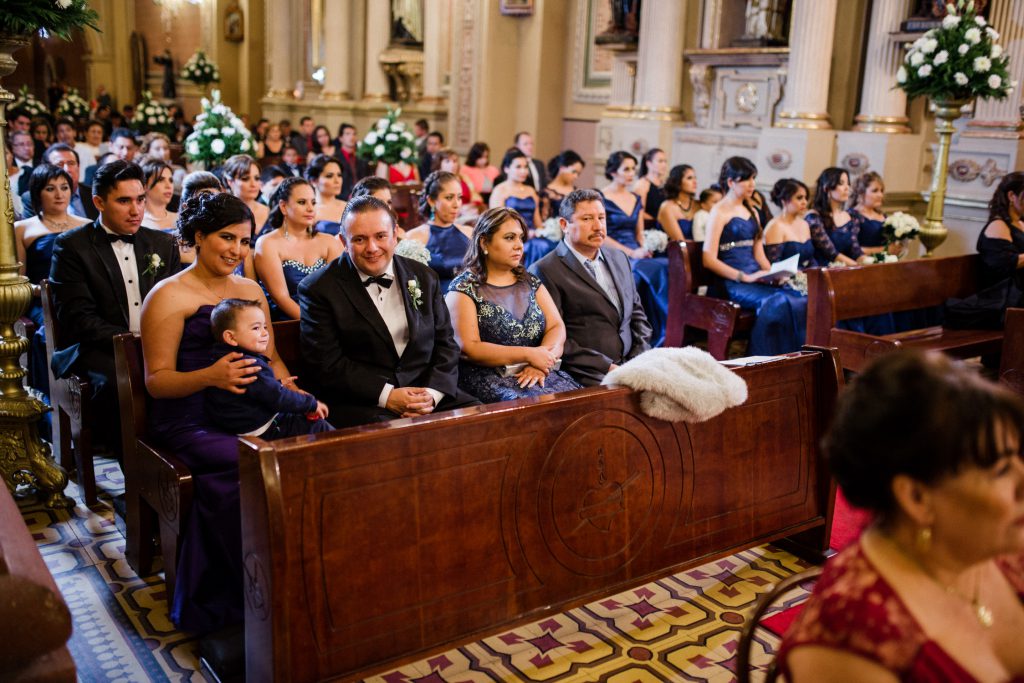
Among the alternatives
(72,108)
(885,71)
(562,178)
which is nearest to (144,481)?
(562,178)

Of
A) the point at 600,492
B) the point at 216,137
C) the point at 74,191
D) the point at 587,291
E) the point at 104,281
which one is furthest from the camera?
the point at 216,137

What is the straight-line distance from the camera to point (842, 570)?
1.46 m

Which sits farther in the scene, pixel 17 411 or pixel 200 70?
pixel 200 70

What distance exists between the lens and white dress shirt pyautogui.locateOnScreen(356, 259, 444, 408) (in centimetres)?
364

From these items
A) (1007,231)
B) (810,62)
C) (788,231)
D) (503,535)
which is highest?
(810,62)

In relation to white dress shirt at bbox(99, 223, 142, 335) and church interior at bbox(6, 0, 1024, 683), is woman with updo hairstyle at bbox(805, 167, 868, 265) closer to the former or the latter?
church interior at bbox(6, 0, 1024, 683)

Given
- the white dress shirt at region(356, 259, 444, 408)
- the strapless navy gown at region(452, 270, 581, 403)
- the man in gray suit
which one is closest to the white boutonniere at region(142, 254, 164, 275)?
the white dress shirt at region(356, 259, 444, 408)

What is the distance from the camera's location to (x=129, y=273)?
4.16 meters

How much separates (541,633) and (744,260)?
154 inches

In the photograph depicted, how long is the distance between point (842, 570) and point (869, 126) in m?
8.41

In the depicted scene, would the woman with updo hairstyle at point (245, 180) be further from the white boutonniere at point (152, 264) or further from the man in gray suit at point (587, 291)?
the man in gray suit at point (587, 291)

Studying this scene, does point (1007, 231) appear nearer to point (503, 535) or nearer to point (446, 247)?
point (446, 247)

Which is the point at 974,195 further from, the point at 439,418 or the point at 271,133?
the point at 271,133

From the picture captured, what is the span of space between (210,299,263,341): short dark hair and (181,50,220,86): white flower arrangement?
16.4 metres
